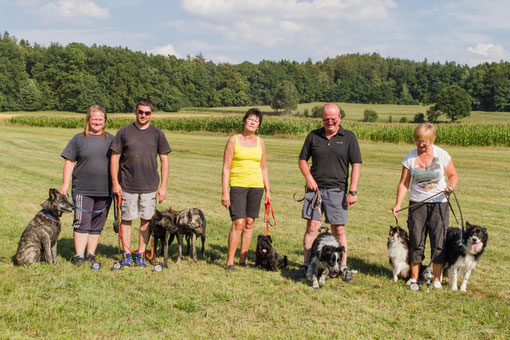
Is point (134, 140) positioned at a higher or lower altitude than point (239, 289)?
higher

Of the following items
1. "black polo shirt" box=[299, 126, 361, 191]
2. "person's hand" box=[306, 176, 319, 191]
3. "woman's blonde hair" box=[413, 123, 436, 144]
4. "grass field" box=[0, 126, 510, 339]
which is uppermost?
"woman's blonde hair" box=[413, 123, 436, 144]

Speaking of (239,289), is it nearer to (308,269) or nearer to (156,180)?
(308,269)

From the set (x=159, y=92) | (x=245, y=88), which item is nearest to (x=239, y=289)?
(x=159, y=92)

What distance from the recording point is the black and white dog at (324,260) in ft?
18.1

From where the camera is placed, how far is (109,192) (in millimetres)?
5871

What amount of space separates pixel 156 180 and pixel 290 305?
2.51 m

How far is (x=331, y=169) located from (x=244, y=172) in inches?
46.8

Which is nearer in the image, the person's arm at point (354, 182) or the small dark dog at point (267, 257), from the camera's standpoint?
the person's arm at point (354, 182)

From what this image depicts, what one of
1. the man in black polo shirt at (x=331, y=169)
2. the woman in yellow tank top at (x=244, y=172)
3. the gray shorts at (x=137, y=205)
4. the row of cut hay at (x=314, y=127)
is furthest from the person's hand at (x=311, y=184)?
the row of cut hay at (x=314, y=127)

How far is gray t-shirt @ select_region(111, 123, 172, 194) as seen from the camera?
220 inches

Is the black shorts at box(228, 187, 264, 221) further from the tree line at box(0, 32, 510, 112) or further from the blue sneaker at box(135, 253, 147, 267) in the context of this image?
the tree line at box(0, 32, 510, 112)

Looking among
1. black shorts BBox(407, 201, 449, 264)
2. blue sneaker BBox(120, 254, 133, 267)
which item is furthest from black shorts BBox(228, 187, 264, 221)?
black shorts BBox(407, 201, 449, 264)

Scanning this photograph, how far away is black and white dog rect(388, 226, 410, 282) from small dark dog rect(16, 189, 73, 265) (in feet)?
14.7

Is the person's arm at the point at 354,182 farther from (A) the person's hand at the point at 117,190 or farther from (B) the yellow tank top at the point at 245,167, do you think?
(A) the person's hand at the point at 117,190
